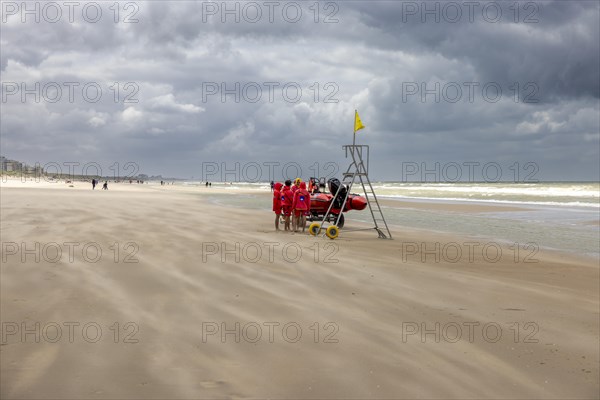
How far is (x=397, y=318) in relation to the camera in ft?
19.4

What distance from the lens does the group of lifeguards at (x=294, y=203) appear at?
15656 mm

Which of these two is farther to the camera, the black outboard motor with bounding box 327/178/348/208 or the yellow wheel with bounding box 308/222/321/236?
the black outboard motor with bounding box 327/178/348/208

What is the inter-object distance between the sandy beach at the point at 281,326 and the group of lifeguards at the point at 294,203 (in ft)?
19.2

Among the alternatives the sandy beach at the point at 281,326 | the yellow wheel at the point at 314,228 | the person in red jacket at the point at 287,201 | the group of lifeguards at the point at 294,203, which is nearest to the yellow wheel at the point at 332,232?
the yellow wheel at the point at 314,228

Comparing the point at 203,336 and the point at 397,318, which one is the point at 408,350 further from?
the point at 203,336

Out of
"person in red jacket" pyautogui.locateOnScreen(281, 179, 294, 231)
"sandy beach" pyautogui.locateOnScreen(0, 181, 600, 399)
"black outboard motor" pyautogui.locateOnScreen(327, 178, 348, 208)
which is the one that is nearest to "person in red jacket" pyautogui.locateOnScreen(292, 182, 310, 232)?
"person in red jacket" pyautogui.locateOnScreen(281, 179, 294, 231)

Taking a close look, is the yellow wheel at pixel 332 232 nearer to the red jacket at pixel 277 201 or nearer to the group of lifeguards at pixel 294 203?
the group of lifeguards at pixel 294 203

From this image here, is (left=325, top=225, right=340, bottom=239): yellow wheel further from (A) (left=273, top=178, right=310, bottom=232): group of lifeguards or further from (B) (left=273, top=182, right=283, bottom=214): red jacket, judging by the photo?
(B) (left=273, top=182, right=283, bottom=214): red jacket

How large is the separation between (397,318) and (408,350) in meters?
1.01

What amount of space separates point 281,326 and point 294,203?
408 inches

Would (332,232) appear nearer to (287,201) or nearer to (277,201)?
(287,201)

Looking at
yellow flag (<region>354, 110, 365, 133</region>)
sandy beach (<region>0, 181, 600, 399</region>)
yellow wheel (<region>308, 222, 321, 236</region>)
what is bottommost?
sandy beach (<region>0, 181, 600, 399</region>)

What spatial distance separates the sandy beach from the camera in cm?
406

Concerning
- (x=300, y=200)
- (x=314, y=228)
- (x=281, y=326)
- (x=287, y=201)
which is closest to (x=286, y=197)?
(x=287, y=201)
